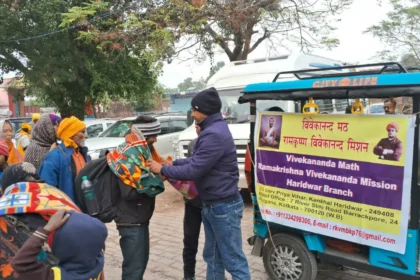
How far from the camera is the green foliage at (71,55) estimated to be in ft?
37.3

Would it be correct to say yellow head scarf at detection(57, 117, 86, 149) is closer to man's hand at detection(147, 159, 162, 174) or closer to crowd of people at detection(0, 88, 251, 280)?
crowd of people at detection(0, 88, 251, 280)

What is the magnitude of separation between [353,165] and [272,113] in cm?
88

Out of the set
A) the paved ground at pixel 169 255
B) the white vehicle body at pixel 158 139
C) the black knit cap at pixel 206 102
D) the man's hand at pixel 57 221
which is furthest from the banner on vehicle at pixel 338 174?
the white vehicle body at pixel 158 139

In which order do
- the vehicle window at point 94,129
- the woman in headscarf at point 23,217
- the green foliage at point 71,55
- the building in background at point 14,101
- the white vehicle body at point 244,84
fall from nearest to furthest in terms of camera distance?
the woman in headscarf at point 23,217, the white vehicle body at point 244,84, the green foliage at point 71,55, the vehicle window at point 94,129, the building in background at point 14,101

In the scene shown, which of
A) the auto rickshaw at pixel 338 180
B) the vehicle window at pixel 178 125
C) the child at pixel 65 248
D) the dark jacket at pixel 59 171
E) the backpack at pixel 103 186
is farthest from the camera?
the vehicle window at pixel 178 125

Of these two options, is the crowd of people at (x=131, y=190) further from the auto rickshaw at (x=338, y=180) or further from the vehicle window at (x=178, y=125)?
the vehicle window at (x=178, y=125)

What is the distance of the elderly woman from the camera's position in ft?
10.3

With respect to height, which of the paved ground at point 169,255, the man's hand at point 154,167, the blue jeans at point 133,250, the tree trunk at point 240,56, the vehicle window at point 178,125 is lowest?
the paved ground at point 169,255

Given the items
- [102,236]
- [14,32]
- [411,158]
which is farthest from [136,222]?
[14,32]

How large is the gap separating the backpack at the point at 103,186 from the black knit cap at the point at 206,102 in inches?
32.7

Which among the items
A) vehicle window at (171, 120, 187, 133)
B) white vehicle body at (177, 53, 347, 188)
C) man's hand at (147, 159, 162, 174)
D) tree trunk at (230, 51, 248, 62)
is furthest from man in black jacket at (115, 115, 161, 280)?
tree trunk at (230, 51, 248, 62)

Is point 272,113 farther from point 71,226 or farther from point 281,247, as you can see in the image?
point 71,226

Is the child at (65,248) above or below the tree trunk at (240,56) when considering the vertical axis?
below

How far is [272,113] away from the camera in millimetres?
3465
